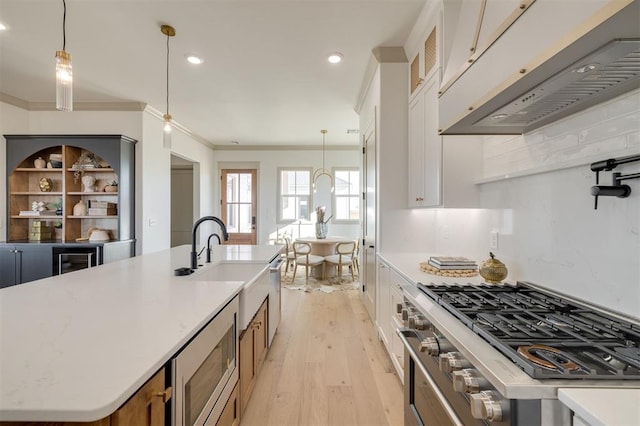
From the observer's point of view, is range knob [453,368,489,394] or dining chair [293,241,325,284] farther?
dining chair [293,241,325,284]

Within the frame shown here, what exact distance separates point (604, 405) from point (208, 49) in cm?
346

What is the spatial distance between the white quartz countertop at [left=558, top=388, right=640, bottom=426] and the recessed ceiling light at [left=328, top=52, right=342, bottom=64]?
309 centimetres

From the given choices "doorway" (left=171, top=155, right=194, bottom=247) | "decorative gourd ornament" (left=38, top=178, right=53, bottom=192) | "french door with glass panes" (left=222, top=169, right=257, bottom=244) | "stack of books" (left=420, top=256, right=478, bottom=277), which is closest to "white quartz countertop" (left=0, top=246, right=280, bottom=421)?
"stack of books" (left=420, top=256, right=478, bottom=277)

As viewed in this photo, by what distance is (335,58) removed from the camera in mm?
3029

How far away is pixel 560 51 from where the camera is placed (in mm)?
766

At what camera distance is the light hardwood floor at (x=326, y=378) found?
189 cm

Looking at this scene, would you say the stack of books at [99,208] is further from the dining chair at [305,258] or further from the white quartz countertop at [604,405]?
the white quartz countertop at [604,405]

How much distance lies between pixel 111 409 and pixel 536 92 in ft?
5.05

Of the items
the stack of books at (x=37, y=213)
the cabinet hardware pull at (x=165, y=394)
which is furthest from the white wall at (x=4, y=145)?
the cabinet hardware pull at (x=165, y=394)

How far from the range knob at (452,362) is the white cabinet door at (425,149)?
1.38 m

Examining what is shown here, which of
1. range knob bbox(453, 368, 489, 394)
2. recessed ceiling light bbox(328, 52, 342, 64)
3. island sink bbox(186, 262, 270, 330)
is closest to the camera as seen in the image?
range knob bbox(453, 368, 489, 394)

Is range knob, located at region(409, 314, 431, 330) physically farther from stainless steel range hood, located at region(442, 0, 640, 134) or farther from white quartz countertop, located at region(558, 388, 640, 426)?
stainless steel range hood, located at region(442, 0, 640, 134)

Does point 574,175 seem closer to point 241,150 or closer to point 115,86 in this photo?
point 115,86

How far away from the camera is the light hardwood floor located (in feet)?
6.22
